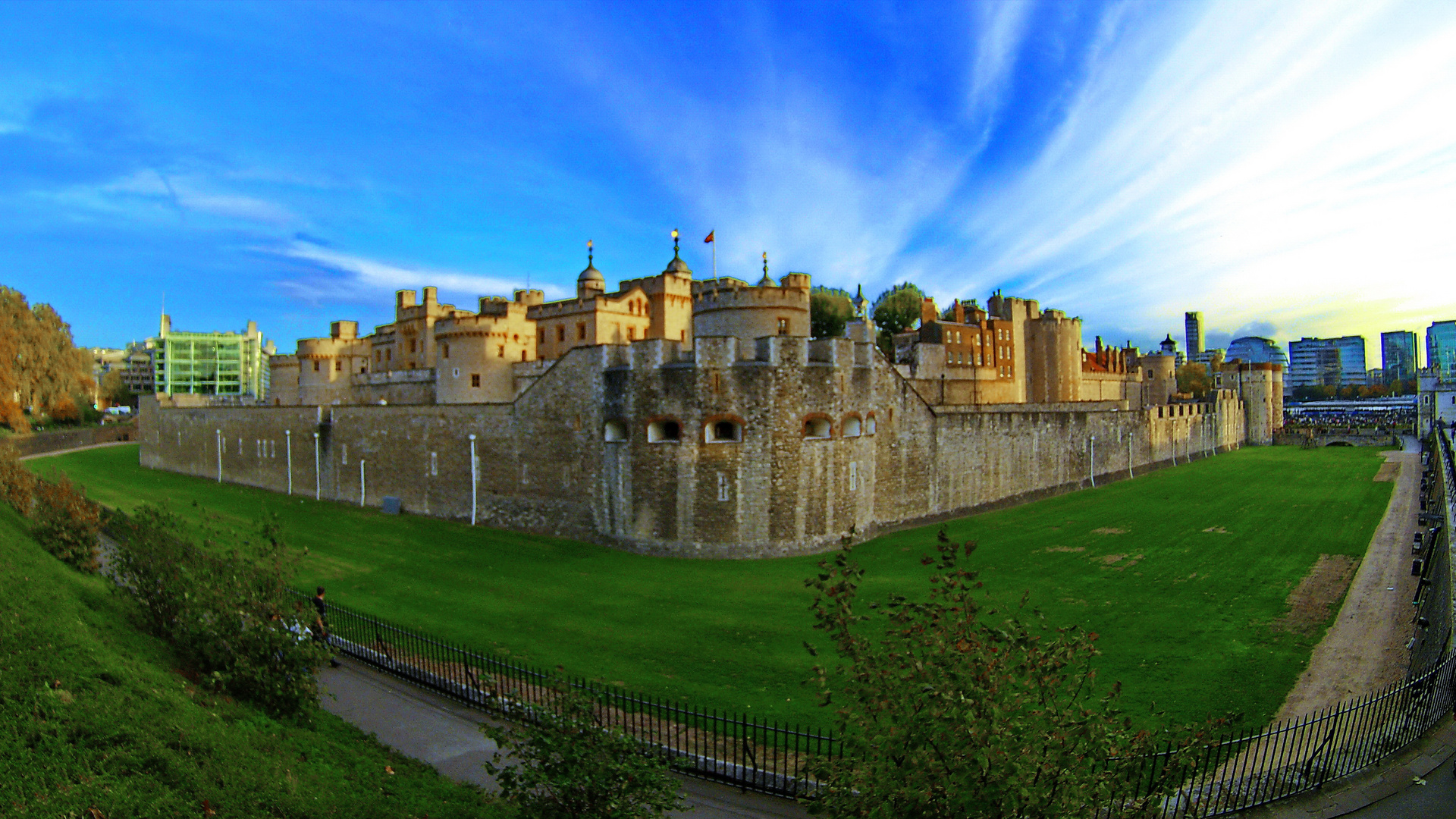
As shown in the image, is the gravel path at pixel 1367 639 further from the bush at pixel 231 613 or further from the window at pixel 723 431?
the window at pixel 723 431

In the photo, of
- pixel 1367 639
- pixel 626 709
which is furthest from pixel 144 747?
pixel 1367 639

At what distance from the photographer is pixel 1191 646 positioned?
15.2 meters

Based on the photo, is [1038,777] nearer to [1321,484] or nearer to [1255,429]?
[1321,484]

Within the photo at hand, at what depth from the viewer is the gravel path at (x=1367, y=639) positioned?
42.4ft

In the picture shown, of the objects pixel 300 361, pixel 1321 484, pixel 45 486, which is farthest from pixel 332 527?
pixel 1321 484

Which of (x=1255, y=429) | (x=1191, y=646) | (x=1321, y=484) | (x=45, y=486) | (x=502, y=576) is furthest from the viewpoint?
(x=1255, y=429)

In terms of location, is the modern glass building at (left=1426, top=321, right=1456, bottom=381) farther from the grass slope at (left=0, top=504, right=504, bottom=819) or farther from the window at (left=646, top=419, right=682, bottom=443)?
the grass slope at (left=0, top=504, right=504, bottom=819)

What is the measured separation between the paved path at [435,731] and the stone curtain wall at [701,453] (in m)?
12.2

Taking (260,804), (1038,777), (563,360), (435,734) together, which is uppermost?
(563,360)

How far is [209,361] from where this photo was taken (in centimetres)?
14075

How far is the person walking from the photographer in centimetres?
1327

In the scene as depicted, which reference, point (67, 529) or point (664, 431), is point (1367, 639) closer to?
point (664, 431)

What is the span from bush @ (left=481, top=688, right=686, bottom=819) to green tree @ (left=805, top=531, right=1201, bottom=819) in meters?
1.53

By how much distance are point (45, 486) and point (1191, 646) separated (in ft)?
92.0
